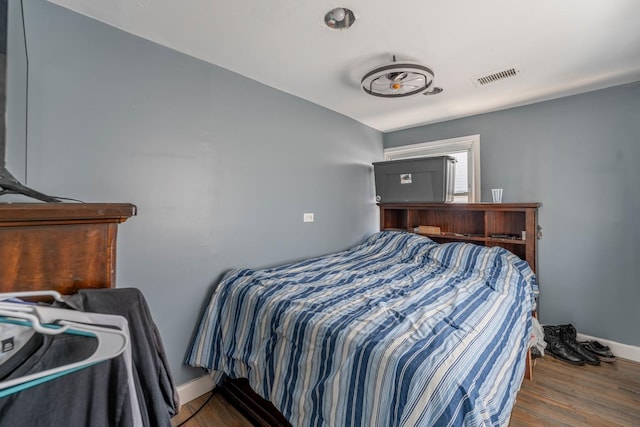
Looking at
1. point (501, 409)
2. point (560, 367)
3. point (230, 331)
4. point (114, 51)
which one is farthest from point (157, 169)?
point (560, 367)

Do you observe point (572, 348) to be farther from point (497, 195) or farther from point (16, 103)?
point (16, 103)

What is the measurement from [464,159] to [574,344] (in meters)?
1.92

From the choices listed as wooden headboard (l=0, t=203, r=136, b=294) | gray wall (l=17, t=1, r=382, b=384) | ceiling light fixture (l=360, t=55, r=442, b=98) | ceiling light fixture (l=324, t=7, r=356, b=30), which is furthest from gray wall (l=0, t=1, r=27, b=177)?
ceiling light fixture (l=360, t=55, r=442, b=98)

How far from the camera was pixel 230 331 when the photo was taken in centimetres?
176

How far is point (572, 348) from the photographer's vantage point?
7.50ft

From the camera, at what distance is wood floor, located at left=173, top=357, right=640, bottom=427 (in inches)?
64.7

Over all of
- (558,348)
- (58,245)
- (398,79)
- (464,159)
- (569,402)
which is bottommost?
(569,402)

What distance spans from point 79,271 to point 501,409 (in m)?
1.61

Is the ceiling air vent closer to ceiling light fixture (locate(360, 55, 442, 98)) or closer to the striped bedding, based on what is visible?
ceiling light fixture (locate(360, 55, 442, 98))

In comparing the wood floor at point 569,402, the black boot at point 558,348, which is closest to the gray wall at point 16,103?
the wood floor at point 569,402

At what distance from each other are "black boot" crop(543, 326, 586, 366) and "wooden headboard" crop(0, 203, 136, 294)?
10.1 feet

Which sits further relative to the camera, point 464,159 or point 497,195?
point 464,159

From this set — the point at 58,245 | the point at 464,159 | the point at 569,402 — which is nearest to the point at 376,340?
the point at 58,245

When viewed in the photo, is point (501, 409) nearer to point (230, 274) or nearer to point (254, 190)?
point (230, 274)
